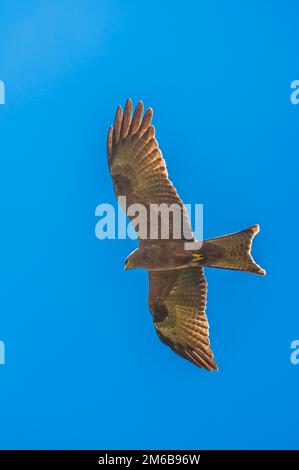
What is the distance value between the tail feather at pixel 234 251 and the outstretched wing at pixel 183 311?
793 millimetres

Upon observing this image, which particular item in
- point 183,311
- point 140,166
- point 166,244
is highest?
point 140,166

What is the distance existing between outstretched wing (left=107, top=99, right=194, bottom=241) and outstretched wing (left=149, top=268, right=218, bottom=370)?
2.99 ft

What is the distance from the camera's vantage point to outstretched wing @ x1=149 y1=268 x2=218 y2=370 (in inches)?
479

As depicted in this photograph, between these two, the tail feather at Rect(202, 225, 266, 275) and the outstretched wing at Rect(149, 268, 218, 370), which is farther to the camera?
the outstretched wing at Rect(149, 268, 218, 370)

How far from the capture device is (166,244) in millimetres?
11672

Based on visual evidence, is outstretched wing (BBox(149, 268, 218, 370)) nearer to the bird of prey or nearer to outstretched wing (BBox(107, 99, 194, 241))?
the bird of prey

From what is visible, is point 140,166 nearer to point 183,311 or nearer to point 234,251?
point 234,251

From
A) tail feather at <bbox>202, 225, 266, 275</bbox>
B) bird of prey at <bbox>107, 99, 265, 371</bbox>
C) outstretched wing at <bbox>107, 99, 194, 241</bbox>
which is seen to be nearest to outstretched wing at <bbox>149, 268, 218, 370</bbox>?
bird of prey at <bbox>107, 99, 265, 371</bbox>

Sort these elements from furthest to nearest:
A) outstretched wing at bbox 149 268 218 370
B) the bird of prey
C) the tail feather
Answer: outstretched wing at bbox 149 268 218 370
the bird of prey
the tail feather

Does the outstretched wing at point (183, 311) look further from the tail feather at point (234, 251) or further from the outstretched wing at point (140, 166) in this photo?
the outstretched wing at point (140, 166)

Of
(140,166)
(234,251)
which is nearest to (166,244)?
(234,251)

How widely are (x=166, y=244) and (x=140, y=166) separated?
3.62ft

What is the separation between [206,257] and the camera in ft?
37.4
